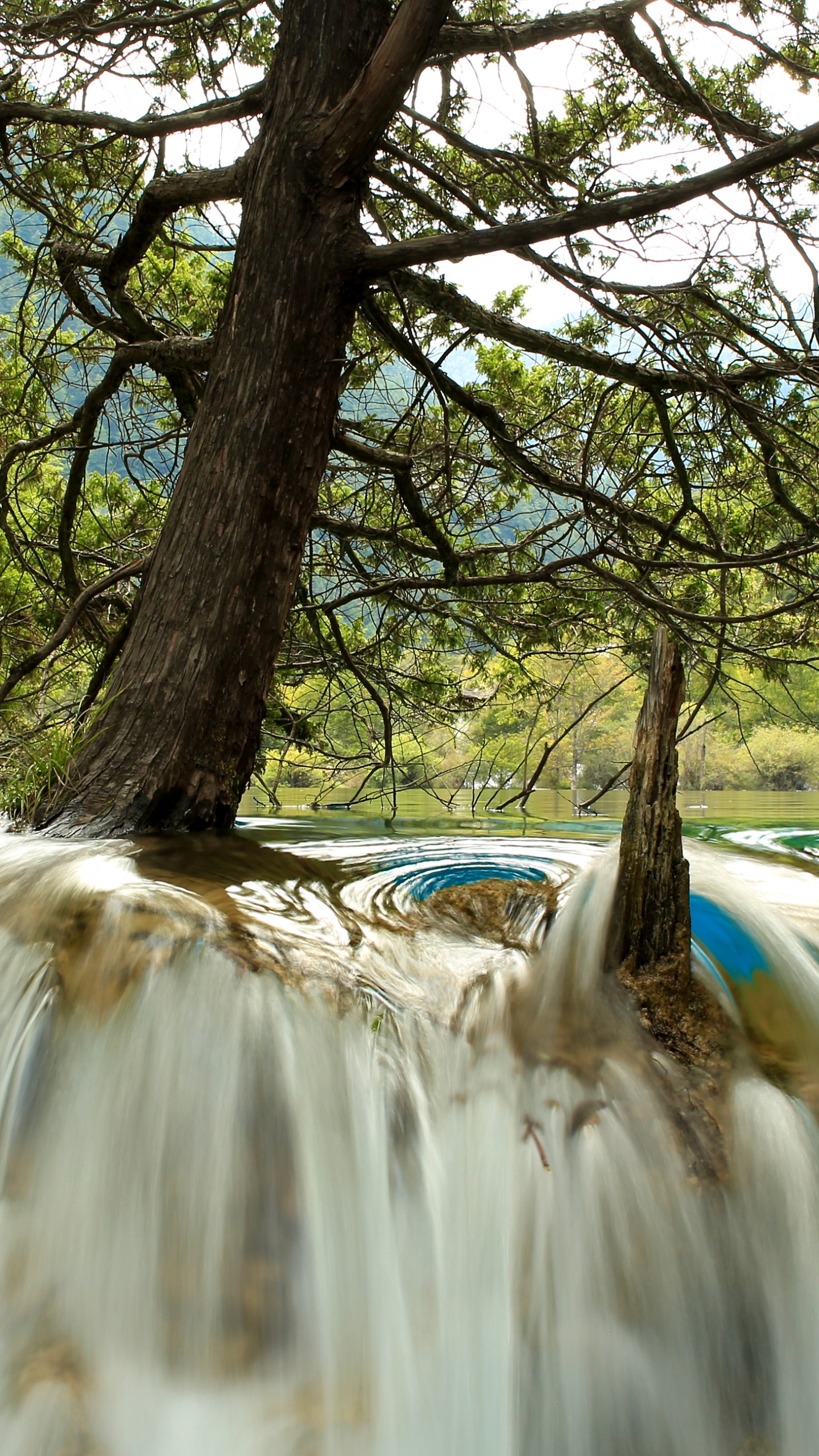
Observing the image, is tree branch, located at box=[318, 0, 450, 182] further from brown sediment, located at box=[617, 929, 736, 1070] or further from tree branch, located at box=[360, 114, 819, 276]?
brown sediment, located at box=[617, 929, 736, 1070]

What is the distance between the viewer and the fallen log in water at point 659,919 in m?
2.16

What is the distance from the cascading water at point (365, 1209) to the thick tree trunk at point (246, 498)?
0.82m

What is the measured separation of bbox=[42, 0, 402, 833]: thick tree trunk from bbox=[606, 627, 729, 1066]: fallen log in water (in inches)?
55.5

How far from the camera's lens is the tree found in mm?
3012

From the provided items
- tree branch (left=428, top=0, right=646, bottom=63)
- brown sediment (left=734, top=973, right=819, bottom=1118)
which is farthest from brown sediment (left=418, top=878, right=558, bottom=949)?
tree branch (left=428, top=0, right=646, bottom=63)

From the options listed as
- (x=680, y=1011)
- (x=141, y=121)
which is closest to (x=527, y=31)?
(x=141, y=121)

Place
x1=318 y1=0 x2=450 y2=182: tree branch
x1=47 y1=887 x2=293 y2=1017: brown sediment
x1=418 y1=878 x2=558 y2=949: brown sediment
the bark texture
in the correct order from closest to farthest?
x1=47 y1=887 x2=293 y2=1017: brown sediment
the bark texture
x1=418 y1=878 x2=558 y2=949: brown sediment
x1=318 y1=0 x2=450 y2=182: tree branch

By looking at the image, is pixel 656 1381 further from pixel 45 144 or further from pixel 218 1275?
pixel 45 144

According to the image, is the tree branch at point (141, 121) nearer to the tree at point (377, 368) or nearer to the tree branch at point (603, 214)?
the tree at point (377, 368)

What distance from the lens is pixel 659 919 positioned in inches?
89.2

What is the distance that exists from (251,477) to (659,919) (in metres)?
1.95

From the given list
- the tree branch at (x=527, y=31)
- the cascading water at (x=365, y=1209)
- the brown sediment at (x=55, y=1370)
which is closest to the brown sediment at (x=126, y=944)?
the cascading water at (x=365, y=1209)

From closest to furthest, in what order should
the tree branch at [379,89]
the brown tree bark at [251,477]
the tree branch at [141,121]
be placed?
the tree branch at [379,89], the brown tree bark at [251,477], the tree branch at [141,121]

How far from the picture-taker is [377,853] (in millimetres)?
3586
